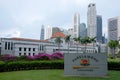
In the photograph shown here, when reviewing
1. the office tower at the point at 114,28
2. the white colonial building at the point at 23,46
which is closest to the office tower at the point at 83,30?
the office tower at the point at 114,28

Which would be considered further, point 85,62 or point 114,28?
point 114,28

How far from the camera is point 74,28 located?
170000mm

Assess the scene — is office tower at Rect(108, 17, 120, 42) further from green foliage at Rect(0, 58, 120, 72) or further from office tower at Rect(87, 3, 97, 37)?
green foliage at Rect(0, 58, 120, 72)

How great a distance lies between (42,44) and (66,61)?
71476 millimetres

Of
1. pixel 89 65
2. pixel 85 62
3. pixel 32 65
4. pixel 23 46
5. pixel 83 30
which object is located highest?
pixel 83 30

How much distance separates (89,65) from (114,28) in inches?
6004

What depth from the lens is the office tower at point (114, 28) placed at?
158 metres

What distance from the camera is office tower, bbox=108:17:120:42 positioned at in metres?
Answer: 158

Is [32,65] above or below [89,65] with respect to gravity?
below

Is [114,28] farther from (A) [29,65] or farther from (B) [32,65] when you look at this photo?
(A) [29,65]

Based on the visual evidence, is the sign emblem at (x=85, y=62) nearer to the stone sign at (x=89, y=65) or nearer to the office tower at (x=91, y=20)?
the stone sign at (x=89, y=65)

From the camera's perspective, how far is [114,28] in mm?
164250

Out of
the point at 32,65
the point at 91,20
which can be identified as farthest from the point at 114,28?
the point at 32,65

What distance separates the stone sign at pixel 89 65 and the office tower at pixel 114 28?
144222 millimetres
